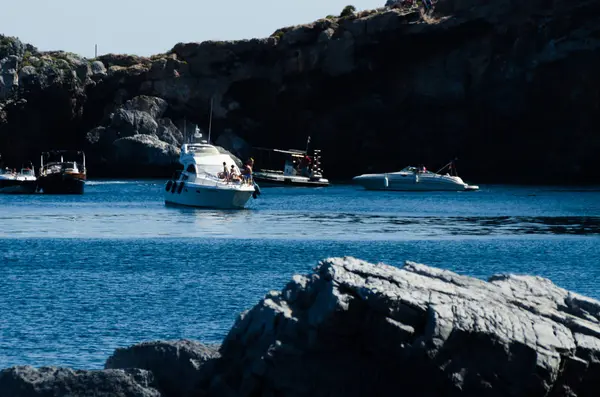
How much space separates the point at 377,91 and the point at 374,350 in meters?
130

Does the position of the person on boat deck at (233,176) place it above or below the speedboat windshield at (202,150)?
below

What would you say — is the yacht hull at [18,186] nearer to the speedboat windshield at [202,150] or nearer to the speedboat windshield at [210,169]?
the speedboat windshield at [202,150]

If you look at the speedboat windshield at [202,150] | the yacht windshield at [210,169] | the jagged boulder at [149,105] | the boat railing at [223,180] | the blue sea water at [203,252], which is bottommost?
the blue sea water at [203,252]

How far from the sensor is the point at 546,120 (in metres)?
142

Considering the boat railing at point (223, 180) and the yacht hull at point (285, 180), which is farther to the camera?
the yacht hull at point (285, 180)

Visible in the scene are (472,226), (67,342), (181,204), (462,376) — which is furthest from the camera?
(181,204)

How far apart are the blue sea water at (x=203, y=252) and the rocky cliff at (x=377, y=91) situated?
3698 centimetres

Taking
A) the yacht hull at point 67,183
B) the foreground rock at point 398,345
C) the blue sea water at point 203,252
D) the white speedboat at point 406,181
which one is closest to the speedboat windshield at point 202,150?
the blue sea water at point 203,252

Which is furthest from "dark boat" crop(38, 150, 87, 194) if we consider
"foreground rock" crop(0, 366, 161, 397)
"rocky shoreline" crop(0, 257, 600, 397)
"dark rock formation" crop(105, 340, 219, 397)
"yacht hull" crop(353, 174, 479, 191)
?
"foreground rock" crop(0, 366, 161, 397)

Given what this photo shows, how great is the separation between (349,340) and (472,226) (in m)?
53.2

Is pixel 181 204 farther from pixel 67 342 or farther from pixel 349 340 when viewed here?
pixel 349 340

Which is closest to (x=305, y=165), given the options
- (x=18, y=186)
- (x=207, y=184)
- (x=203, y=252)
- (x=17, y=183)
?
(x=18, y=186)

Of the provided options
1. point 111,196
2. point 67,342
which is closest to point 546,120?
point 111,196

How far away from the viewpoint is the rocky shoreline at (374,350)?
722 inches
